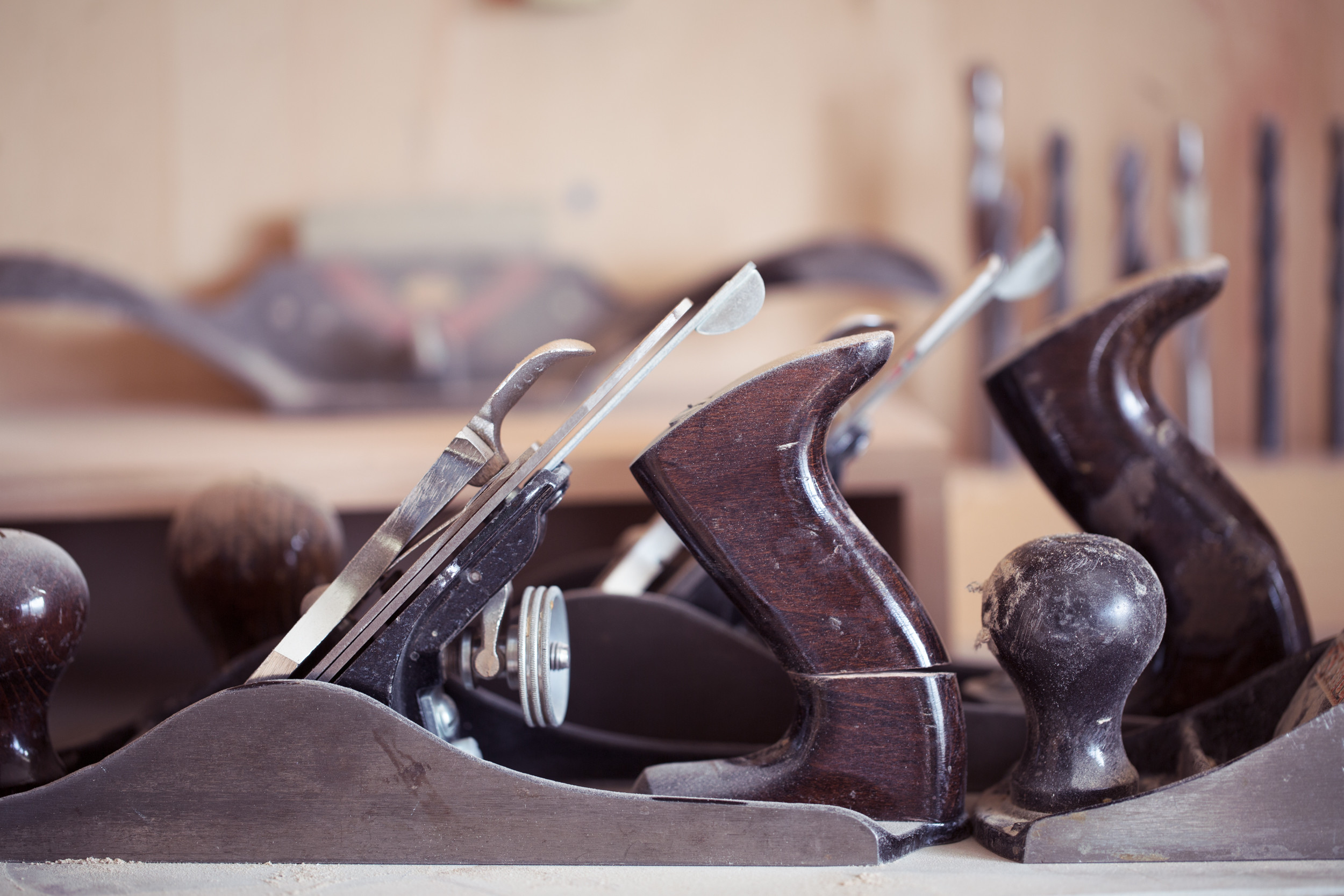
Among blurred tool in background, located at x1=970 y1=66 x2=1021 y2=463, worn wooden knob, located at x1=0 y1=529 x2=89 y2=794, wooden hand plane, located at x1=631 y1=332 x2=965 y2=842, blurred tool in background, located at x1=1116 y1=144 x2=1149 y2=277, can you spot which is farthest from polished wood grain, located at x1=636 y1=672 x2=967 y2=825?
blurred tool in background, located at x1=1116 y1=144 x2=1149 y2=277

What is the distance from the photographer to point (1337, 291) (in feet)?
6.15

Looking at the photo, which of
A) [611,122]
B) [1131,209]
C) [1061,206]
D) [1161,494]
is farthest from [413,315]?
[1161,494]

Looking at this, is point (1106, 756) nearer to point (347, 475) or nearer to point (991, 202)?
point (347, 475)

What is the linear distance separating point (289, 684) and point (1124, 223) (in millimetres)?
1624

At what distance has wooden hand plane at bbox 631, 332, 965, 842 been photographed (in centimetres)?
64

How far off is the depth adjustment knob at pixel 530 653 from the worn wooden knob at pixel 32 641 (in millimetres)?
242

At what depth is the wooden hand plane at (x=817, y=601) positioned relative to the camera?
64cm

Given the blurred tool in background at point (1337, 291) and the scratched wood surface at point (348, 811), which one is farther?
the blurred tool in background at point (1337, 291)

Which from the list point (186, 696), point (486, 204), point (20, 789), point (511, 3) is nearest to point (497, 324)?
point (486, 204)

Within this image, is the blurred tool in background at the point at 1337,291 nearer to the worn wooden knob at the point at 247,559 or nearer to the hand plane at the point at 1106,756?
the hand plane at the point at 1106,756

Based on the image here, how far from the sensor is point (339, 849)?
0.65 metres

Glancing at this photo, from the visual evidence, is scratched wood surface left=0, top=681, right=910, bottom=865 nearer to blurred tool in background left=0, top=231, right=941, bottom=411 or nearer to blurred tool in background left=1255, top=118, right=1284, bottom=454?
blurred tool in background left=0, top=231, right=941, bottom=411

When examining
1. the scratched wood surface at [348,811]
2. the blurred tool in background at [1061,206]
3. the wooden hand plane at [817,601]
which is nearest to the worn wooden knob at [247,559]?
the scratched wood surface at [348,811]

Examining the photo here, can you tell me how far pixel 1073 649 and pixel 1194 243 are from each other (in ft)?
4.72
